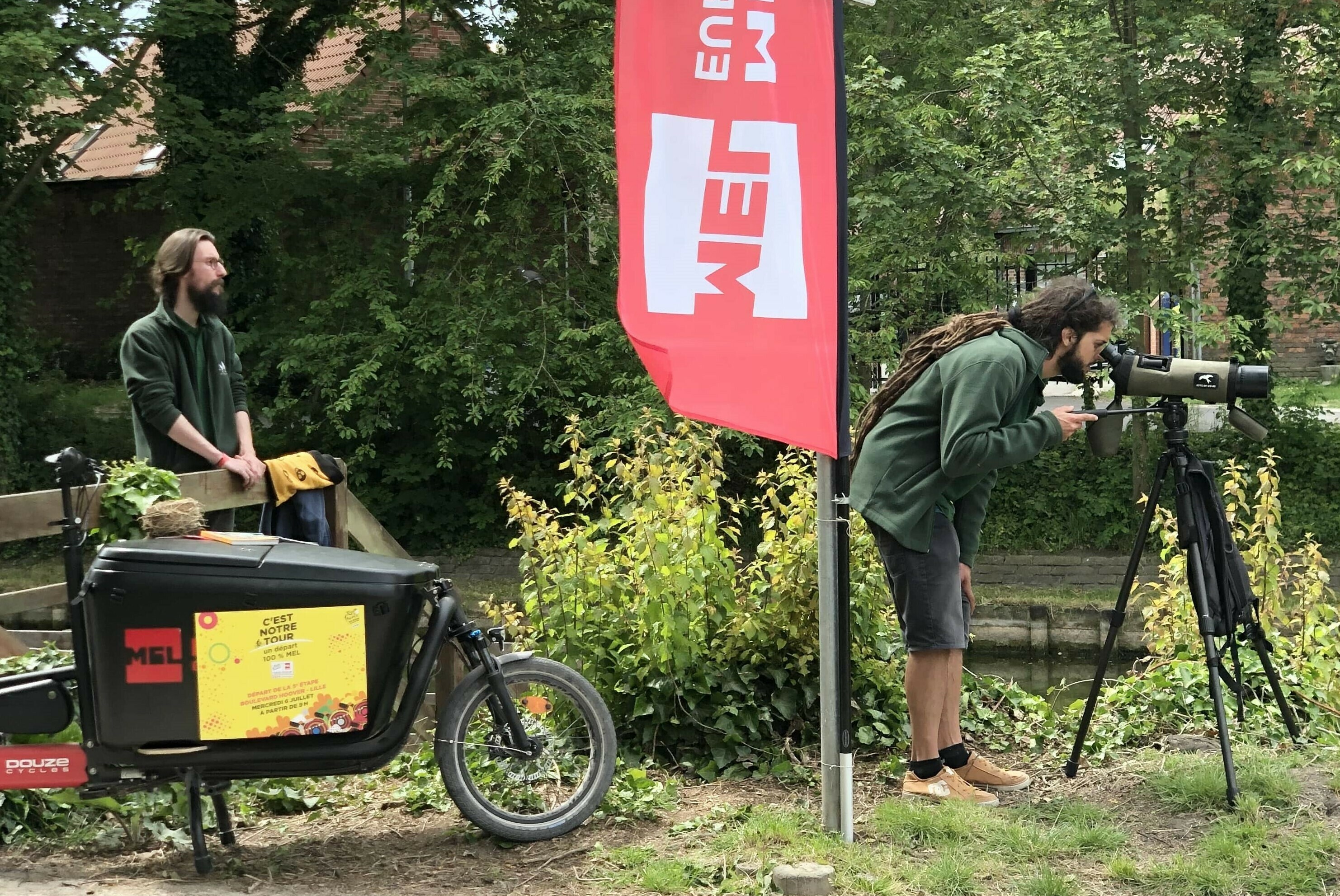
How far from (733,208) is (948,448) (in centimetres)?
100

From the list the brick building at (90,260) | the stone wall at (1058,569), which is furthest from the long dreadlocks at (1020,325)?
the brick building at (90,260)

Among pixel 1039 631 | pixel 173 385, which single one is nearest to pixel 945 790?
pixel 173 385

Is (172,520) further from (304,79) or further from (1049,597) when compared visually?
(304,79)

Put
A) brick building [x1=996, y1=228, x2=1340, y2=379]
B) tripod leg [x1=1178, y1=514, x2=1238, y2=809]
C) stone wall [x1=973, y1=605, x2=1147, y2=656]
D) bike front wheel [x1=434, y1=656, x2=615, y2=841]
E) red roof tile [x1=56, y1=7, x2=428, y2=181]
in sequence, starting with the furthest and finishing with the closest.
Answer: red roof tile [x1=56, y1=7, x2=428, y2=181] < brick building [x1=996, y1=228, x2=1340, y2=379] < stone wall [x1=973, y1=605, x2=1147, y2=656] < tripod leg [x1=1178, y1=514, x2=1238, y2=809] < bike front wheel [x1=434, y1=656, x2=615, y2=841]

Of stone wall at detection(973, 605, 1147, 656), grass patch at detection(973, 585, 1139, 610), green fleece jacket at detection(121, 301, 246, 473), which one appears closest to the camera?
green fleece jacket at detection(121, 301, 246, 473)

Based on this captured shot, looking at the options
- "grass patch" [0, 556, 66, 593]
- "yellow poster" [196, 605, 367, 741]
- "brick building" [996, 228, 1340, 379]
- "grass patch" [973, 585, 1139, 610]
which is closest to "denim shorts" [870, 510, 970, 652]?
"yellow poster" [196, 605, 367, 741]

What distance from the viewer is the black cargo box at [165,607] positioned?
3.84 m

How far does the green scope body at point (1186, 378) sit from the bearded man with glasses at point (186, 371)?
3.09 meters

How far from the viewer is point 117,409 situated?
60.7 feet

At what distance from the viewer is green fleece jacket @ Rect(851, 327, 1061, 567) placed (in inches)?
163

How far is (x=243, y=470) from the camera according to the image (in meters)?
4.99

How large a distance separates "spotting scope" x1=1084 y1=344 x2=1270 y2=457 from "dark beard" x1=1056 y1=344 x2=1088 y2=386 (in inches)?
4.2

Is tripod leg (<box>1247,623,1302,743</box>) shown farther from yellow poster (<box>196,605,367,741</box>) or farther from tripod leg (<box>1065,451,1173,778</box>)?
yellow poster (<box>196,605,367,741</box>)

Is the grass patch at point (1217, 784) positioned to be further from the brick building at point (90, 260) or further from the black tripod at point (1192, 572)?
the brick building at point (90, 260)
